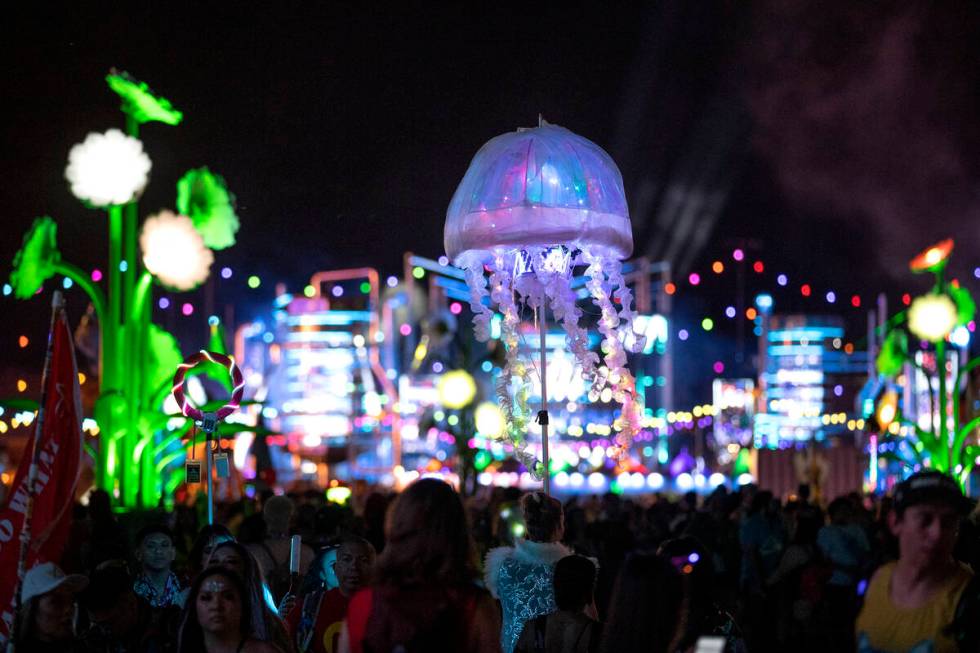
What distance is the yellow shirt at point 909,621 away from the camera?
3.81 meters

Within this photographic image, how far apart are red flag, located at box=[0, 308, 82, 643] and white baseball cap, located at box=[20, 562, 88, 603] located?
0.66 metres

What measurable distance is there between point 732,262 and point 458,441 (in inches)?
2366

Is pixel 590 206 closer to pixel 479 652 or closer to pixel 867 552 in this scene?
pixel 867 552

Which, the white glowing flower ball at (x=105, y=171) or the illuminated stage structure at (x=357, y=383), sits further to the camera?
the illuminated stage structure at (x=357, y=383)

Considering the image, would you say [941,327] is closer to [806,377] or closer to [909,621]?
[909,621]

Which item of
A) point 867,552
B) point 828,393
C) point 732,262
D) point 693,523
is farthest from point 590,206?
point 828,393

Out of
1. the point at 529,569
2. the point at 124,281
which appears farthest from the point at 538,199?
the point at 124,281

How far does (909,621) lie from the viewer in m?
3.89

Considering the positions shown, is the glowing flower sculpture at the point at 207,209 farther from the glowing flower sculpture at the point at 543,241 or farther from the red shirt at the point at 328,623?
the red shirt at the point at 328,623

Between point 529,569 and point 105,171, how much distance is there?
14.8 m

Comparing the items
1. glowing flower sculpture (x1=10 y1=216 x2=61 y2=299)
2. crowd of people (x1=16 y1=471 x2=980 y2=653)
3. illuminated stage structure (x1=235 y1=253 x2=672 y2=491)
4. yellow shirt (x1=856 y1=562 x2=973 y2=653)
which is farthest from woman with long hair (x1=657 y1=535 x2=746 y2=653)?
illuminated stage structure (x1=235 y1=253 x2=672 y2=491)

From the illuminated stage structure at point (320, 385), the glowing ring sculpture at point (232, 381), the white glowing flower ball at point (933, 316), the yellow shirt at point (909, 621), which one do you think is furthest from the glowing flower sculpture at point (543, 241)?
the illuminated stage structure at point (320, 385)

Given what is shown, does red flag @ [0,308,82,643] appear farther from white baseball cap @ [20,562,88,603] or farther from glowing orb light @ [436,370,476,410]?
glowing orb light @ [436,370,476,410]

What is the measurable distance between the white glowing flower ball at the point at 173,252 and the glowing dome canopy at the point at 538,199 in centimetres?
1176
